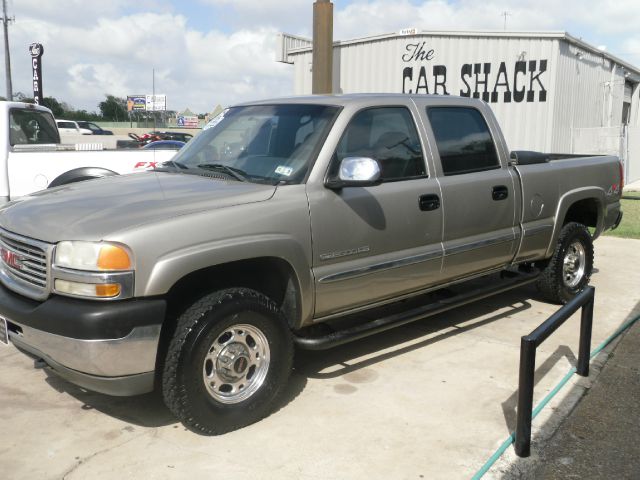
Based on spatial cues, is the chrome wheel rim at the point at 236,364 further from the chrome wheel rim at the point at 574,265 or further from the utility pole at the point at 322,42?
the utility pole at the point at 322,42

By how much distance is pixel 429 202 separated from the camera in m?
4.48

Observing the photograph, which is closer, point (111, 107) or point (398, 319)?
point (398, 319)

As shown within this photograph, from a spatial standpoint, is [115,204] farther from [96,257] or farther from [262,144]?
[262,144]

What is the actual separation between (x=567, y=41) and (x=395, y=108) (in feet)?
45.9

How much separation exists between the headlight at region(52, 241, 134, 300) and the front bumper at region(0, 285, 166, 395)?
0.06 meters

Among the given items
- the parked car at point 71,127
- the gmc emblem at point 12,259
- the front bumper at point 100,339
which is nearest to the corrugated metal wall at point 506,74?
the gmc emblem at point 12,259

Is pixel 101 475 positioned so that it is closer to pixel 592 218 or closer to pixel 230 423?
pixel 230 423

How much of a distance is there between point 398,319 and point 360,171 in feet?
3.91

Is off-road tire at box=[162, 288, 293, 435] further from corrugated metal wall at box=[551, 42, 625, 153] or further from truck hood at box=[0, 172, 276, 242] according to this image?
corrugated metal wall at box=[551, 42, 625, 153]

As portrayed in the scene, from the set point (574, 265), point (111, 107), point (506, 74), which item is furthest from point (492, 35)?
point (111, 107)

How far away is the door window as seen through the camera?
4199 millimetres

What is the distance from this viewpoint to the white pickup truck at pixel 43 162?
23.0 feet

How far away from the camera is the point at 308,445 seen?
3482mm

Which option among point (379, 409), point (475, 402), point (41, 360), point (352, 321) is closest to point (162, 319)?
point (41, 360)
